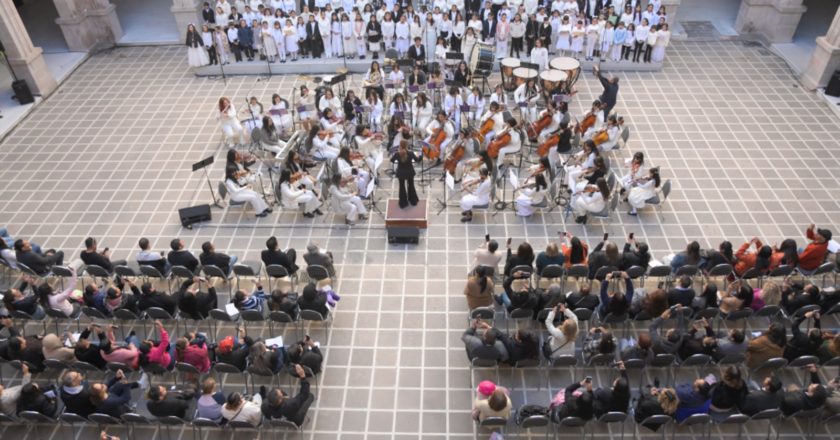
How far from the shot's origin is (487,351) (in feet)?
29.2

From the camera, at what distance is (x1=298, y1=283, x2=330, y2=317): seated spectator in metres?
9.60

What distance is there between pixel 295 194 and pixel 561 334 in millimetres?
6063

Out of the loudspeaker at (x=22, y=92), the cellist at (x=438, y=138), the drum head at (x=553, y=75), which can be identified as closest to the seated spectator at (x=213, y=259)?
the cellist at (x=438, y=138)

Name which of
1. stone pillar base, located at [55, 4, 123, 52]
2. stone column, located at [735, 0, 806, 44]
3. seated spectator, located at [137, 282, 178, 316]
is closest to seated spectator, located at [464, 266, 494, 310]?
seated spectator, located at [137, 282, 178, 316]

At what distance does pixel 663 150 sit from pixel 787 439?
7.66 metres

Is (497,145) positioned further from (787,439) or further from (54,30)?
(54,30)

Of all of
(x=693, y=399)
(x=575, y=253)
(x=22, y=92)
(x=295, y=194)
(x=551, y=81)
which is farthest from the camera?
(x=22, y=92)

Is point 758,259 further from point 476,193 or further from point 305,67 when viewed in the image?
point 305,67

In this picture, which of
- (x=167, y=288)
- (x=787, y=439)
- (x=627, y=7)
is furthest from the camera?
(x=627, y=7)

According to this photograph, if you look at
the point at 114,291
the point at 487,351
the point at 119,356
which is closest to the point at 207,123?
the point at 114,291

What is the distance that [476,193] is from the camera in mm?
12383

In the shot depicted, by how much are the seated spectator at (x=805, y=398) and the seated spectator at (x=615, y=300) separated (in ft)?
7.58

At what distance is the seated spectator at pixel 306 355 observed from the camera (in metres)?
8.84

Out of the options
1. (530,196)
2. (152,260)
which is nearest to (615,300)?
(530,196)
